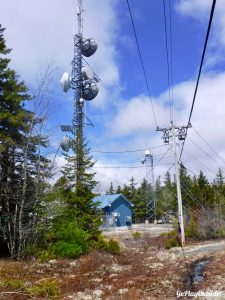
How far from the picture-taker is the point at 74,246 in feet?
60.3

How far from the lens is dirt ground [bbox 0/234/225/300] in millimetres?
10945

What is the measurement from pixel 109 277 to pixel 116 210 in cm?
4306

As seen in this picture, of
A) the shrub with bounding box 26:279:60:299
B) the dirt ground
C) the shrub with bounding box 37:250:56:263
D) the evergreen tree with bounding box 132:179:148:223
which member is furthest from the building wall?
the shrub with bounding box 26:279:60:299

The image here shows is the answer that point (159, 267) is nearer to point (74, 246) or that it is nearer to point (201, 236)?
point (74, 246)

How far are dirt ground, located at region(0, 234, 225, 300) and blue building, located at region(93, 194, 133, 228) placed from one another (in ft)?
114

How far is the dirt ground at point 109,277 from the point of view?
35.9ft

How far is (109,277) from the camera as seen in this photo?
45.9 ft

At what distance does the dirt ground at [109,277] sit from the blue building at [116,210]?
114 ft

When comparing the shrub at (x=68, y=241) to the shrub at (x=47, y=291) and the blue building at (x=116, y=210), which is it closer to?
the shrub at (x=47, y=291)

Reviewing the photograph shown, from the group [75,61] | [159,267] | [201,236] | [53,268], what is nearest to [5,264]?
[53,268]

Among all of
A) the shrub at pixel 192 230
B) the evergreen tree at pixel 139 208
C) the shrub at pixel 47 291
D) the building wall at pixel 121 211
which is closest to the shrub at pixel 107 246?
the shrub at pixel 47 291

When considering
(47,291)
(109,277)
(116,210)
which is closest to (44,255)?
(109,277)

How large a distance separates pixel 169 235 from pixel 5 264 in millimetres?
17591

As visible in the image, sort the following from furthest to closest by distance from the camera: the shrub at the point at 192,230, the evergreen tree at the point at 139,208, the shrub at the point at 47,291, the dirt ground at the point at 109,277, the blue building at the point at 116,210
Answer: the evergreen tree at the point at 139,208 → the blue building at the point at 116,210 → the shrub at the point at 192,230 → the dirt ground at the point at 109,277 → the shrub at the point at 47,291
